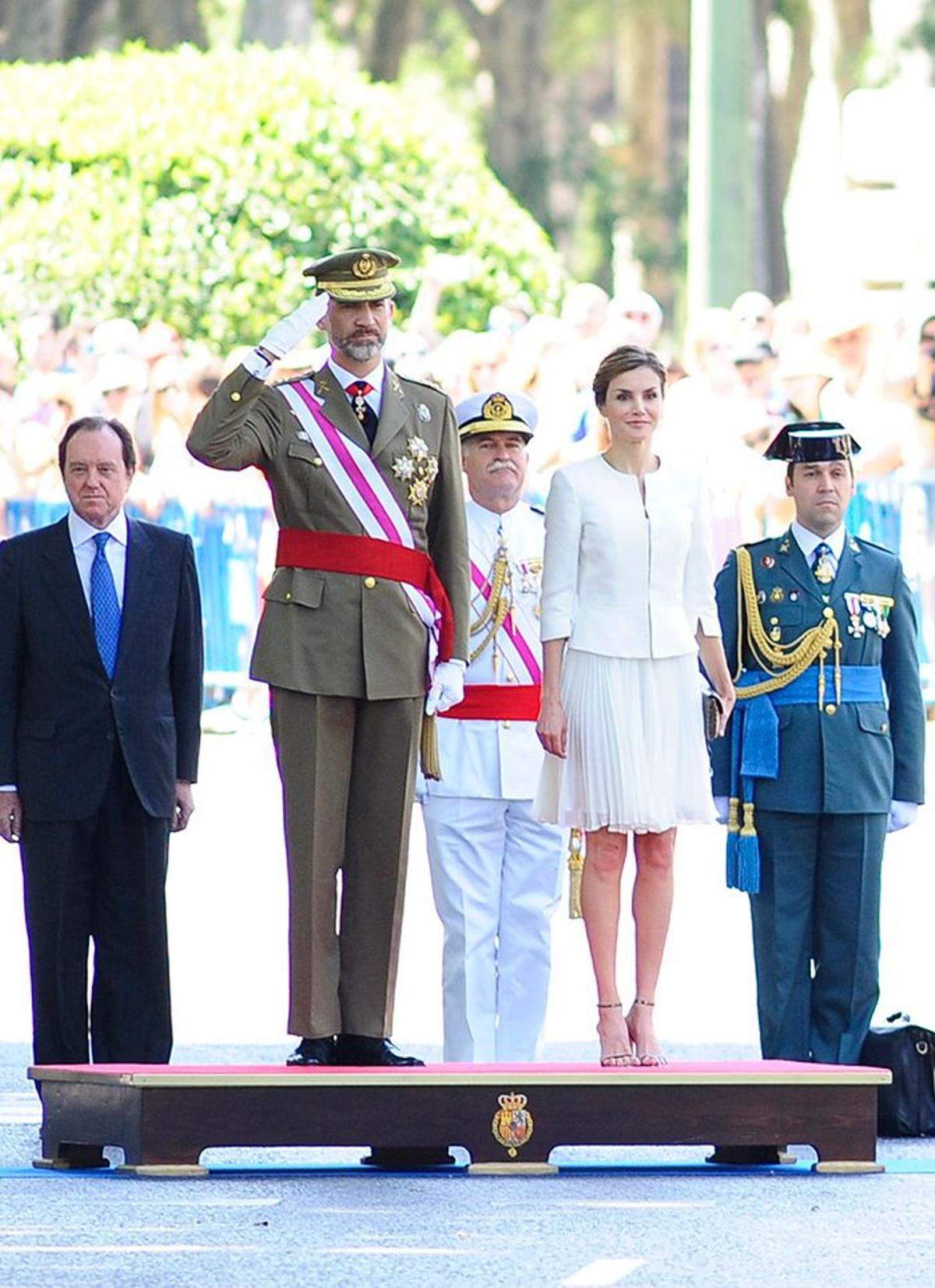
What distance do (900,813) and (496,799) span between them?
1146 millimetres

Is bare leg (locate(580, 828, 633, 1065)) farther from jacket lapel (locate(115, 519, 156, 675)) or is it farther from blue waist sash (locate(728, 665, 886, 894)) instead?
jacket lapel (locate(115, 519, 156, 675))

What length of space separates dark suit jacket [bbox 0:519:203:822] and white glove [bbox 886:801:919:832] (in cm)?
202

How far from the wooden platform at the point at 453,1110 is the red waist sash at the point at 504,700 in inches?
59.1

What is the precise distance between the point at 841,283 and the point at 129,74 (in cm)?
585

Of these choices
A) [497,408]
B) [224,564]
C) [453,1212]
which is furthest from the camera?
[224,564]

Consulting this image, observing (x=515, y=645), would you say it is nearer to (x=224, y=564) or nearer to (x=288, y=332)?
(x=288, y=332)

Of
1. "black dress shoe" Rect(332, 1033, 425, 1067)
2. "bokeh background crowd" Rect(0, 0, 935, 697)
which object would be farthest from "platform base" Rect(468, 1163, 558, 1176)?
"bokeh background crowd" Rect(0, 0, 935, 697)

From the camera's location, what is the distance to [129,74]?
25797 millimetres

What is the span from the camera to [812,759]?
10.9 m

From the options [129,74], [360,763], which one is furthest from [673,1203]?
[129,74]

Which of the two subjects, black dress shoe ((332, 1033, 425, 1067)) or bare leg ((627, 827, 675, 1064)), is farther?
bare leg ((627, 827, 675, 1064))

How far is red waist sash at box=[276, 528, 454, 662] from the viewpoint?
32.4 feet

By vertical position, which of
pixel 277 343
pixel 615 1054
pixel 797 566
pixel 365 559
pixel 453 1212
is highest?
pixel 277 343

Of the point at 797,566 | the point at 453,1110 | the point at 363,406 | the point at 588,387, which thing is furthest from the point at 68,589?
the point at 588,387
